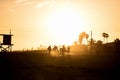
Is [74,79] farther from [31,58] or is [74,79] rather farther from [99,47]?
[99,47]

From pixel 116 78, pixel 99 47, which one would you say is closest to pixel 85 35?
pixel 99 47

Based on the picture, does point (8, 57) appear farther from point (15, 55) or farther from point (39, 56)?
point (39, 56)

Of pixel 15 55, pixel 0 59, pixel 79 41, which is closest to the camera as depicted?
pixel 0 59

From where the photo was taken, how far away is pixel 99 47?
259ft

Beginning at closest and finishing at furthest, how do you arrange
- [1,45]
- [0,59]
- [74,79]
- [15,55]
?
[74,79] → [0,59] → [15,55] → [1,45]

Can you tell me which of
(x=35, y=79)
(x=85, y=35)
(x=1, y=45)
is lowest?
(x=35, y=79)

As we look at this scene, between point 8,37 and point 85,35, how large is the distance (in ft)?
394

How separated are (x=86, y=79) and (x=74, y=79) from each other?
2.99 ft

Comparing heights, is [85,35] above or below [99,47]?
above

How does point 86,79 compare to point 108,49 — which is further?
point 108,49

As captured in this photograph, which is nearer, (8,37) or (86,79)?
(86,79)

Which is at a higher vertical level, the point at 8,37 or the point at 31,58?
the point at 8,37

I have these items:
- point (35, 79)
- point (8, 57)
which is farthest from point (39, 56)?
point (35, 79)

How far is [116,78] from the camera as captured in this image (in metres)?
18.2
